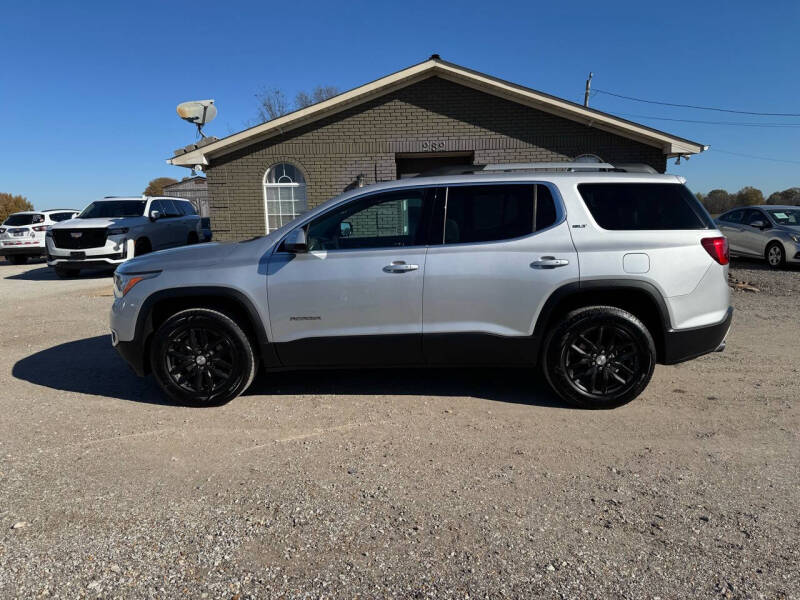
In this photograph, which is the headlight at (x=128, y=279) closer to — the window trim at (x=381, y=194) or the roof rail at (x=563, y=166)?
the window trim at (x=381, y=194)

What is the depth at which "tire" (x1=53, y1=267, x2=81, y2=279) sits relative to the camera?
537 inches

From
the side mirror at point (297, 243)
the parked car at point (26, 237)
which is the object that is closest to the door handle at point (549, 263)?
the side mirror at point (297, 243)

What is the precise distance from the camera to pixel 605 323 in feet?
13.6

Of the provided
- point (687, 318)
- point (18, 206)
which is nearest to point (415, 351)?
point (687, 318)

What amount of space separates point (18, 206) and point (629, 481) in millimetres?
39429

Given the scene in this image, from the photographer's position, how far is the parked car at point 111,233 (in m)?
13.1

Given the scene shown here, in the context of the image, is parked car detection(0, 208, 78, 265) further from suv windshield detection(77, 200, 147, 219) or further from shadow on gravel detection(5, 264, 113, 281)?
suv windshield detection(77, 200, 147, 219)

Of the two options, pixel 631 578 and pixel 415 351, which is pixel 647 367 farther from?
pixel 631 578

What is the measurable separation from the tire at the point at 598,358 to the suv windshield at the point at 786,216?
12.1m

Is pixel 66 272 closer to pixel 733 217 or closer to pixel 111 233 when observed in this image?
pixel 111 233

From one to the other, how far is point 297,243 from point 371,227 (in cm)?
59

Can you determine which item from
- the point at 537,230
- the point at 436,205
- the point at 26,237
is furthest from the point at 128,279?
the point at 26,237

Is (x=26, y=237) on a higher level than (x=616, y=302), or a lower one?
higher

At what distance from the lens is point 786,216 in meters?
13.6
